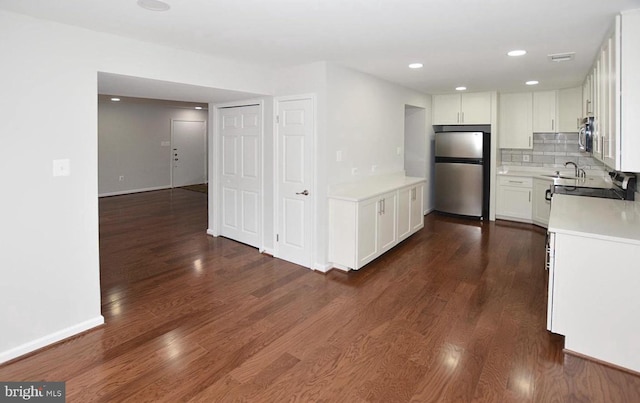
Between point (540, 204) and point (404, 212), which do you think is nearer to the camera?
point (404, 212)

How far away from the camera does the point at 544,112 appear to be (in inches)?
241

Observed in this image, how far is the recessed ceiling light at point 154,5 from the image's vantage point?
2281 millimetres

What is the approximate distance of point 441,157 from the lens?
6715 mm

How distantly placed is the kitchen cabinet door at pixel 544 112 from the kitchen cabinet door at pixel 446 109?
1.22 m

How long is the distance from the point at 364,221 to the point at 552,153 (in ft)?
14.3

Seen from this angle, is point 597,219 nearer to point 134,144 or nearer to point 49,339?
point 49,339

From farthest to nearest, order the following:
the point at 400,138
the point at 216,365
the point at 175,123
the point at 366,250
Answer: the point at 175,123 → the point at 400,138 → the point at 366,250 → the point at 216,365

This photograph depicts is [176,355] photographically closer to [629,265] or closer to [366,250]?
[366,250]

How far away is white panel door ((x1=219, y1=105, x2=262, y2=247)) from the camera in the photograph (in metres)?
4.84

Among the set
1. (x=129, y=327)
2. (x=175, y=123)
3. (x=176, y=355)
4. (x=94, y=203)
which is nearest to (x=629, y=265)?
(x=176, y=355)

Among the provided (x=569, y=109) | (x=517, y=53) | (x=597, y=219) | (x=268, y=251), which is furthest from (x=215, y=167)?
(x=569, y=109)

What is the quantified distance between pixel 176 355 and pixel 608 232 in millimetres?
2976

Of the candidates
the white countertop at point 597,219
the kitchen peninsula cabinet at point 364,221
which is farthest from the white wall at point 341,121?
the white countertop at point 597,219

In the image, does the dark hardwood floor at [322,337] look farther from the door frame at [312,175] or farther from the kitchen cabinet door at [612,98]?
the kitchen cabinet door at [612,98]
